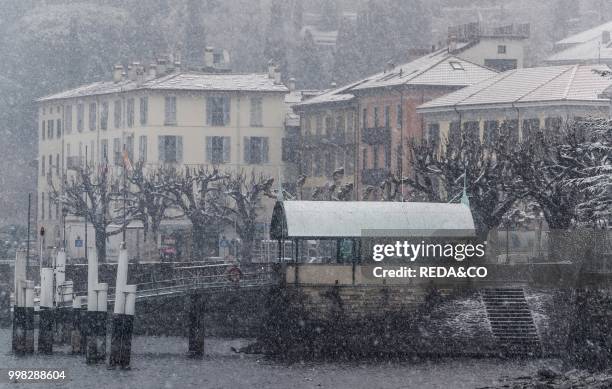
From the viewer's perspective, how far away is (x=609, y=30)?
495 ft

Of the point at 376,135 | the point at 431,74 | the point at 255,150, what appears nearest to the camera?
the point at 431,74

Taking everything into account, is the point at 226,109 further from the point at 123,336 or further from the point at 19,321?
the point at 123,336

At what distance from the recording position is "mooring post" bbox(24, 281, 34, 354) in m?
70.8

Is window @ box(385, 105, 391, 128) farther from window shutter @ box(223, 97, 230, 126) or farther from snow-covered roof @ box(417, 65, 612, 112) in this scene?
window shutter @ box(223, 97, 230, 126)

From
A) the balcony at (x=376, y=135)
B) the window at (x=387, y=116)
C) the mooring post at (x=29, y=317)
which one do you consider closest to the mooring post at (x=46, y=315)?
the mooring post at (x=29, y=317)

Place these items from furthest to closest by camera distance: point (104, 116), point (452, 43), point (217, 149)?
point (104, 116) < point (217, 149) < point (452, 43)

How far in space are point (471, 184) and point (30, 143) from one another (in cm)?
7750

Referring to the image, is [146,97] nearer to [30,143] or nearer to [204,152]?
[204,152]

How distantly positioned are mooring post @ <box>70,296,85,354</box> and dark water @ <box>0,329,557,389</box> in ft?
1.69

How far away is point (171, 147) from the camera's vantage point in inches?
4616

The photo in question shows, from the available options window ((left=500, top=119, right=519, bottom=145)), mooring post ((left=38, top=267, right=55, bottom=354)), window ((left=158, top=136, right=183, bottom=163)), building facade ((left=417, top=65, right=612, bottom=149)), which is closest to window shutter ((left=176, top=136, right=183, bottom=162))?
window ((left=158, top=136, right=183, bottom=163))

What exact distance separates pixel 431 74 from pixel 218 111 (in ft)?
49.3

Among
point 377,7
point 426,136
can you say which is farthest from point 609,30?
point 426,136

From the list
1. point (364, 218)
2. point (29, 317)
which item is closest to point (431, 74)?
point (364, 218)
